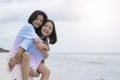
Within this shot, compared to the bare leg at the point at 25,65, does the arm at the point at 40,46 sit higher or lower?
higher

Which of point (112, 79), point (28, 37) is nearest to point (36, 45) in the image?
point (28, 37)

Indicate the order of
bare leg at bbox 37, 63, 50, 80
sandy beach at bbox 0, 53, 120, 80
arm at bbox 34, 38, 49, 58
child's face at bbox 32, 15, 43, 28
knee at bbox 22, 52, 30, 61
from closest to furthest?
knee at bbox 22, 52, 30, 61
arm at bbox 34, 38, 49, 58
child's face at bbox 32, 15, 43, 28
bare leg at bbox 37, 63, 50, 80
sandy beach at bbox 0, 53, 120, 80

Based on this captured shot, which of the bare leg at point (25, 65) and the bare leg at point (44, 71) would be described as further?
the bare leg at point (44, 71)

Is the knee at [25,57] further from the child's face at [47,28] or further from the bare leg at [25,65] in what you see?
the child's face at [47,28]

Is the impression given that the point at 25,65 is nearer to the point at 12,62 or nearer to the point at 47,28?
the point at 12,62

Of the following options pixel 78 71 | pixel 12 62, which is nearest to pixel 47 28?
pixel 12 62

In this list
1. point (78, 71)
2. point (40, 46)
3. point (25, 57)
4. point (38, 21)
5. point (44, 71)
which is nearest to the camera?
point (25, 57)

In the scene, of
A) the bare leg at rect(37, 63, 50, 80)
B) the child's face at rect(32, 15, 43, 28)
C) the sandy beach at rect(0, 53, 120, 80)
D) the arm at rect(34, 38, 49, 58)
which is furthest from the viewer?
the sandy beach at rect(0, 53, 120, 80)

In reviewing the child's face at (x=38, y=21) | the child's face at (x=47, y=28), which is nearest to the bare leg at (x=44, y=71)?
the child's face at (x=47, y=28)

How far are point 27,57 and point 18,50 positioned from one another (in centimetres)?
18

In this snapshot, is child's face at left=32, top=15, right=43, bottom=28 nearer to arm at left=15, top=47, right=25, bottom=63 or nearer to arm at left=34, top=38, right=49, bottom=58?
arm at left=34, top=38, right=49, bottom=58

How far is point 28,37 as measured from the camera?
541 cm

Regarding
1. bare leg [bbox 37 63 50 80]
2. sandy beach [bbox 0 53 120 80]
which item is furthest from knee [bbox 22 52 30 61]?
sandy beach [bbox 0 53 120 80]

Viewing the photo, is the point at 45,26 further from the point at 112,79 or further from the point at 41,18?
the point at 112,79
